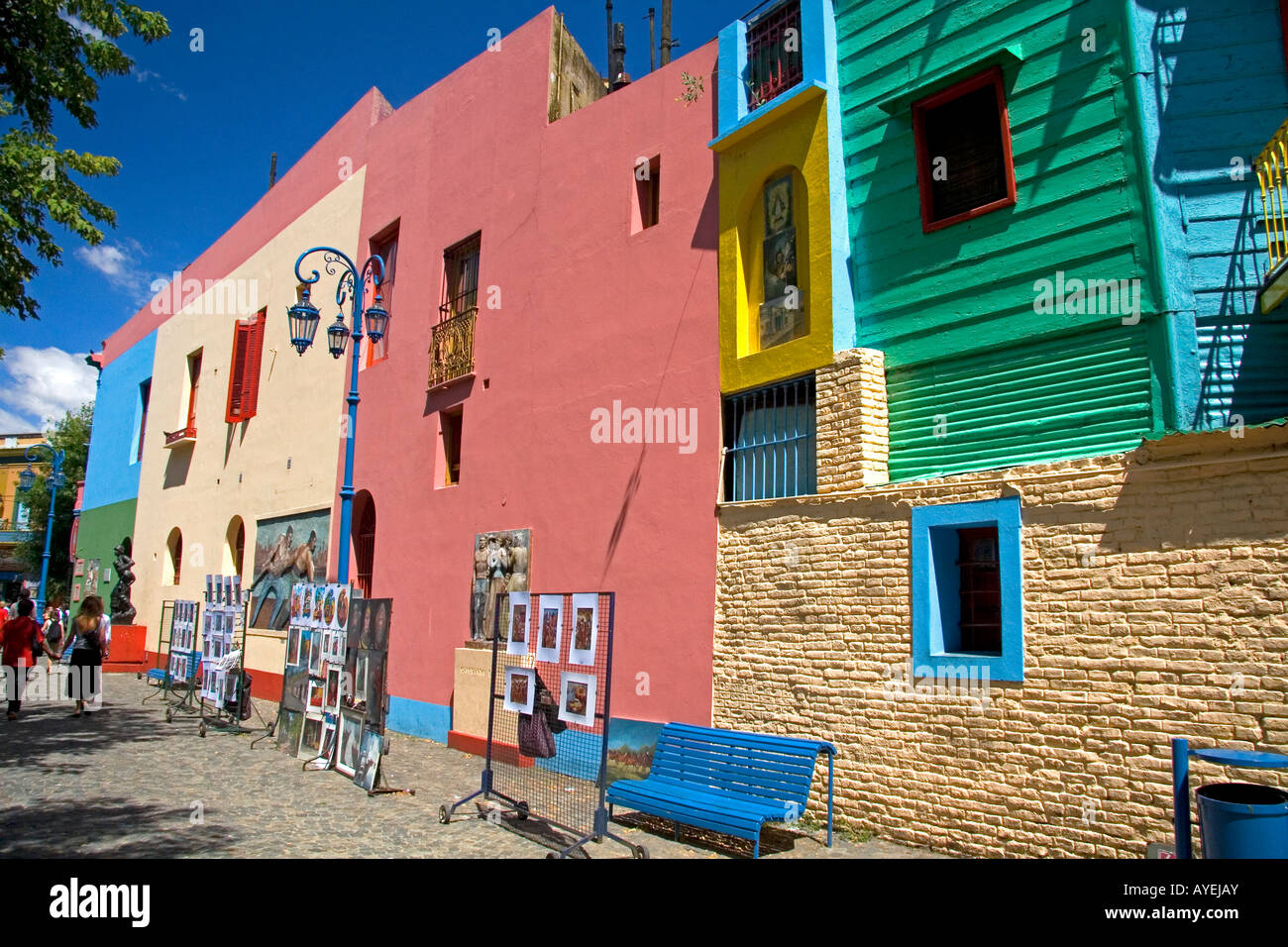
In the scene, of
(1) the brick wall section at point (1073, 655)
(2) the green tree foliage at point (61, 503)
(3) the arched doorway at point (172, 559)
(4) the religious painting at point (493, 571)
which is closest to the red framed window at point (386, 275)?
(4) the religious painting at point (493, 571)

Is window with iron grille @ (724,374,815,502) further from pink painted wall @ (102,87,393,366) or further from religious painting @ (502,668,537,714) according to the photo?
pink painted wall @ (102,87,393,366)

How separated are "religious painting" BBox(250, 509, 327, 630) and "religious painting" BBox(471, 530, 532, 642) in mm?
5021

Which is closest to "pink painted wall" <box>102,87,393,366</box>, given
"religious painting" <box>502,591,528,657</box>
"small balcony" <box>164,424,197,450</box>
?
"small balcony" <box>164,424,197,450</box>

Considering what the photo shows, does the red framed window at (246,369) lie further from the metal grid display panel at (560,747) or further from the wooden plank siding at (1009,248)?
the wooden plank siding at (1009,248)

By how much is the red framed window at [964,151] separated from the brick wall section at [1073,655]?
2548 millimetres

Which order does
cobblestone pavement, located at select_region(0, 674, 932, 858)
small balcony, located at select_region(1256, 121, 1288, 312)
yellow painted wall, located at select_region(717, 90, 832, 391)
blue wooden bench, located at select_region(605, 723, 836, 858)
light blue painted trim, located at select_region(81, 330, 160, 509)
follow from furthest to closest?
light blue painted trim, located at select_region(81, 330, 160, 509), yellow painted wall, located at select_region(717, 90, 832, 391), cobblestone pavement, located at select_region(0, 674, 932, 858), blue wooden bench, located at select_region(605, 723, 836, 858), small balcony, located at select_region(1256, 121, 1288, 312)

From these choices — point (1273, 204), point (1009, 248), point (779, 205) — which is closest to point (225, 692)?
point (779, 205)

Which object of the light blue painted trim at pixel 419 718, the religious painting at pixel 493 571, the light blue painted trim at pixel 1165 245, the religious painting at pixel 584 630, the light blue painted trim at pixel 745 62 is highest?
the light blue painted trim at pixel 745 62

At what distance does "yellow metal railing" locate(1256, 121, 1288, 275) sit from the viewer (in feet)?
21.0

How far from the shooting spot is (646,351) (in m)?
10.9

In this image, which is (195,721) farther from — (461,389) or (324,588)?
(461,389)

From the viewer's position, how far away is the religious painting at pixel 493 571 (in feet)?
40.7
